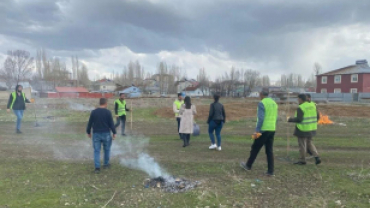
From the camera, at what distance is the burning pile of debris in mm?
4824

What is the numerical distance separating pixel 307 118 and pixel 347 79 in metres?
57.5

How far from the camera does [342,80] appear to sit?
5525 cm

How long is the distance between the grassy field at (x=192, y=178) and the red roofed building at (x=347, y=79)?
174 feet

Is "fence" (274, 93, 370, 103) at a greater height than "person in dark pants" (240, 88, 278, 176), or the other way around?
"person in dark pants" (240, 88, 278, 176)

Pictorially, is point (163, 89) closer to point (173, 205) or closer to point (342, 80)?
point (342, 80)

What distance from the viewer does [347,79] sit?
5441cm

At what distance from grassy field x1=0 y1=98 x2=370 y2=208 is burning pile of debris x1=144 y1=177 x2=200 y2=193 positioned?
156mm

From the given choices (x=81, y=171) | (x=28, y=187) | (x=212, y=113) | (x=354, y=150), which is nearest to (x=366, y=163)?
(x=354, y=150)

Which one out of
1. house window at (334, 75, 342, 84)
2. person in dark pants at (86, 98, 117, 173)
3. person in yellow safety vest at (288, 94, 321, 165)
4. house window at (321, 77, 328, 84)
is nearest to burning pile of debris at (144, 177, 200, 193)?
person in dark pants at (86, 98, 117, 173)

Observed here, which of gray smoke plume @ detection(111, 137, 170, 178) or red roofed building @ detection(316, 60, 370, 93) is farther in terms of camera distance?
red roofed building @ detection(316, 60, 370, 93)

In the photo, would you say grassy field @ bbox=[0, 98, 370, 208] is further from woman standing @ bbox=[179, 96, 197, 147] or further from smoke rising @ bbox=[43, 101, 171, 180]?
woman standing @ bbox=[179, 96, 197, 147]

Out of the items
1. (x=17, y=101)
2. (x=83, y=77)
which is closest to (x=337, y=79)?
(x=17, y=101)

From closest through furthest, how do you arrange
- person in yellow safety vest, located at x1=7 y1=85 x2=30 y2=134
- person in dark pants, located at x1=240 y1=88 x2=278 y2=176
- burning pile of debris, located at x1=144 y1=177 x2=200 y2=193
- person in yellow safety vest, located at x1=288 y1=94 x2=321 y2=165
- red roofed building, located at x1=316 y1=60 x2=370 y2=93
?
burning pile of debris, located at x1=144 y1=177 x2=200 y2=193 < person in dark pants, located at x1=240 y1=88 x2=278 y2=176 < person in yellow safety vest, located at x1=288 y1=94 x2=321 y2=165 < person in yellow safety vest, located at x1=7 y1=85 x2=30 y2=134 < red roofed building, located at x1=316 y1=60 x2=370 y2=93

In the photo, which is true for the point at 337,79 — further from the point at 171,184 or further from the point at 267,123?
the point at 171,184
